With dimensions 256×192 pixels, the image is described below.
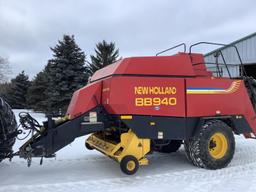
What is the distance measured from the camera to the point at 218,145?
838 cm

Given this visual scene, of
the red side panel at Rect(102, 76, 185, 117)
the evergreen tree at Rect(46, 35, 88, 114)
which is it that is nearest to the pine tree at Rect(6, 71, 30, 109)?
the evergreen tree at Rect(46, 35, 88, 114)

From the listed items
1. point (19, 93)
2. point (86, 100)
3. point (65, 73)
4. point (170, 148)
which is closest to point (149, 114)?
point (86, 100)

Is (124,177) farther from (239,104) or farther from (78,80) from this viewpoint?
(78,80)

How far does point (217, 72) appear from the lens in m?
8.77

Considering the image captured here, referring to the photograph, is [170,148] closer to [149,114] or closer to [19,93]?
[149,114]

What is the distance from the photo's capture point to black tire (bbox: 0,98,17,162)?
708cm

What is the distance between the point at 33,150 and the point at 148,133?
219cm

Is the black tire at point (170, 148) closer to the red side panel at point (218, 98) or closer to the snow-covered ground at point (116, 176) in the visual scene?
the snow-covered ground at point (116, 176)

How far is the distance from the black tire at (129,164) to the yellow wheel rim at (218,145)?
1.84m

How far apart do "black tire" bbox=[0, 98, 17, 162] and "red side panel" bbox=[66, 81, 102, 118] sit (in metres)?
1.16

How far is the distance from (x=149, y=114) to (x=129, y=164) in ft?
3.44

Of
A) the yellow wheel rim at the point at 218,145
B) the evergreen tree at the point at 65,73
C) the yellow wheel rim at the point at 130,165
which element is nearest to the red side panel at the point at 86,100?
the yellow wheel rim at the point at 130,165

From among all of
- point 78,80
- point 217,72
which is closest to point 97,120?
point 217,72

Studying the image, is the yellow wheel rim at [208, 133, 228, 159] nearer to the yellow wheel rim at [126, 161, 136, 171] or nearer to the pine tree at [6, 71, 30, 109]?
the yellow wheel rim at [126, 161, 136, 171]
